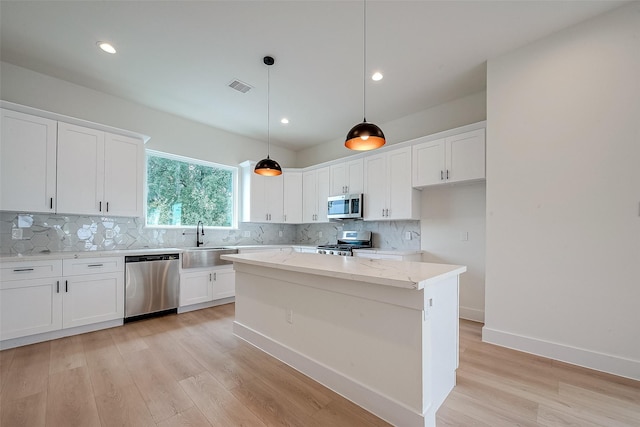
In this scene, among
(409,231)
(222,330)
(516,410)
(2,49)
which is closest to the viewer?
(516,410)

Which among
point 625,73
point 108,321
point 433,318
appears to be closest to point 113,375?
point 108,321

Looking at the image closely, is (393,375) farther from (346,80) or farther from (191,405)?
(346,80)

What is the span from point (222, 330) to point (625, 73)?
15.1 ft

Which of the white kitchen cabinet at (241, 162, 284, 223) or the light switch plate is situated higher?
the white kitchen cabinet at (241, 162, 284, 223)

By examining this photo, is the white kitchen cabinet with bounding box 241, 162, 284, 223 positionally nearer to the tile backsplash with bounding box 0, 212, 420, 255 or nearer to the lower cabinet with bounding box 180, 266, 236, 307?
the tile backsplash with bounding box 0, 212, 420, 255

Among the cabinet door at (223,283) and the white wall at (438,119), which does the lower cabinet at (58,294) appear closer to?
the cabinet door at (223,283)

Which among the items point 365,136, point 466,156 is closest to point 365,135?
point 365,136

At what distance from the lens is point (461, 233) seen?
360 centimetres

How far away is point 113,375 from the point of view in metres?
2.15

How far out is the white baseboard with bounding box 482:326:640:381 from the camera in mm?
2122

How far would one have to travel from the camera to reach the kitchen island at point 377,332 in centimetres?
151

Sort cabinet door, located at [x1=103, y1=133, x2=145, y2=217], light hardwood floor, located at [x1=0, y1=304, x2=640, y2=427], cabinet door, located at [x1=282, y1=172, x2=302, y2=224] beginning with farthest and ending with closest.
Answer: cabinet door, located at [x1=282, y1=172, x2=302, y2=224] → cabinet door, located at [x1=103, y1=133, x2=145, y2=217] → light hardwood floor, located at [x1=0, y1=304, x2=640, y2=427]

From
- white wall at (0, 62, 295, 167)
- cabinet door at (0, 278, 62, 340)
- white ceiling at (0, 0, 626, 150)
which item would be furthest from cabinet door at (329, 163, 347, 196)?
cabinet door at (0, 278, 62, 340)

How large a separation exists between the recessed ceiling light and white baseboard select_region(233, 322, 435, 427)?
3252mm
